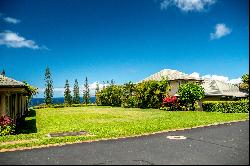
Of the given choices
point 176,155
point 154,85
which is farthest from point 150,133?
point 154,85

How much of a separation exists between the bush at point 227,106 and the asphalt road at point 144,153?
743 inches

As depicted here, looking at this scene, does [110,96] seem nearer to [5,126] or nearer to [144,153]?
[5,126]

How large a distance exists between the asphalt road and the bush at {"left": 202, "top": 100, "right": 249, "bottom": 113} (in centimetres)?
1887

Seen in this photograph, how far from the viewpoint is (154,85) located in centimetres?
4519

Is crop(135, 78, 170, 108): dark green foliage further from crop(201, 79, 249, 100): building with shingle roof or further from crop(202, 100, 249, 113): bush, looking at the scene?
crop(202, 100, 249, 113): bush

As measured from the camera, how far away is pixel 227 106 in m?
33.6

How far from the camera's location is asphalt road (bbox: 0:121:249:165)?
9.67 m

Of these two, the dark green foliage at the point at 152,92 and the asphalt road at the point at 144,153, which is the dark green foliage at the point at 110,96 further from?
the asphalt road at the point at 144,153

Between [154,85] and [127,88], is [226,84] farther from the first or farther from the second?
[127,88]

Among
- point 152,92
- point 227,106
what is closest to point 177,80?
point 152,92

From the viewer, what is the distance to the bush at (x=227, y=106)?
31919mm

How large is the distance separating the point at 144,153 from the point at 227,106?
25.3 m

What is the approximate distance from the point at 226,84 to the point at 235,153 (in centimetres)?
4156

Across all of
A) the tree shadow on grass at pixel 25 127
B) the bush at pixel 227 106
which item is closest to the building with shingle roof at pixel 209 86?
the bush at pixel 227 106
